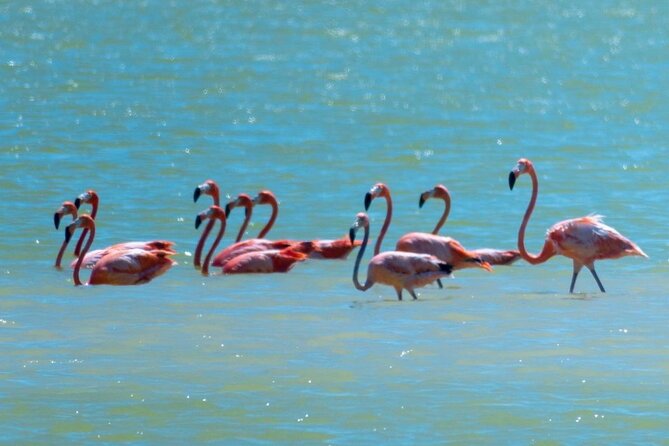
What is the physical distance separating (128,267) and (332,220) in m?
4.14

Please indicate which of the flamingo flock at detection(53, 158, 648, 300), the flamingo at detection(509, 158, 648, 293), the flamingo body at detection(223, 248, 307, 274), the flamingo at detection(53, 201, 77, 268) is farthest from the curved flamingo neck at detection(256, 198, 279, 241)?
the flamingo at detection(509, 158, 648, 293)

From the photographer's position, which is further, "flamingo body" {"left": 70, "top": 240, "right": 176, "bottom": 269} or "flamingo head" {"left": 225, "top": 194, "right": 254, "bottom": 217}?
"flamingo head" {"left": 225, "top": 194, "right": 254, "bottom": 217}

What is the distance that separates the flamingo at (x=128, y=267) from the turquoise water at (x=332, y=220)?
0.81 ft

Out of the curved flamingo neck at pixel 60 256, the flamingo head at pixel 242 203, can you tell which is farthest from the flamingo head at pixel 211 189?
the curved flamingo neck at pixel 60 256

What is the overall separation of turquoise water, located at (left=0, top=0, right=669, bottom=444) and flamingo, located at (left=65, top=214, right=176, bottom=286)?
248mm

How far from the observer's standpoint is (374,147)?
74.1 ft

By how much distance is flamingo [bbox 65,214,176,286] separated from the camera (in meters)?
12.4

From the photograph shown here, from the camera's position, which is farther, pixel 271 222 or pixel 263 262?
pixel 271 222

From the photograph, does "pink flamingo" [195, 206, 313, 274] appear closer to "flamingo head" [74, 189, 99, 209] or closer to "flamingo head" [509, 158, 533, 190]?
"flamingo head" [509, 158, 533, 190]

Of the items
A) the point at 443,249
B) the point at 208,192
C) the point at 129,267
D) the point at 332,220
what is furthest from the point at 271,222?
the point at 443,249

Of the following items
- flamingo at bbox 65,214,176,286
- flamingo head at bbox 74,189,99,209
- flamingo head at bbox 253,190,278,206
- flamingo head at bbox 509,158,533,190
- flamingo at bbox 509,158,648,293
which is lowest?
flamingo at bbox 65,214,176,286

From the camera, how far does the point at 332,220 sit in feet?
53.6

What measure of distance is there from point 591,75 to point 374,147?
33.8ft

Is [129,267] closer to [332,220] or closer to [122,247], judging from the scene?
[122,247]
